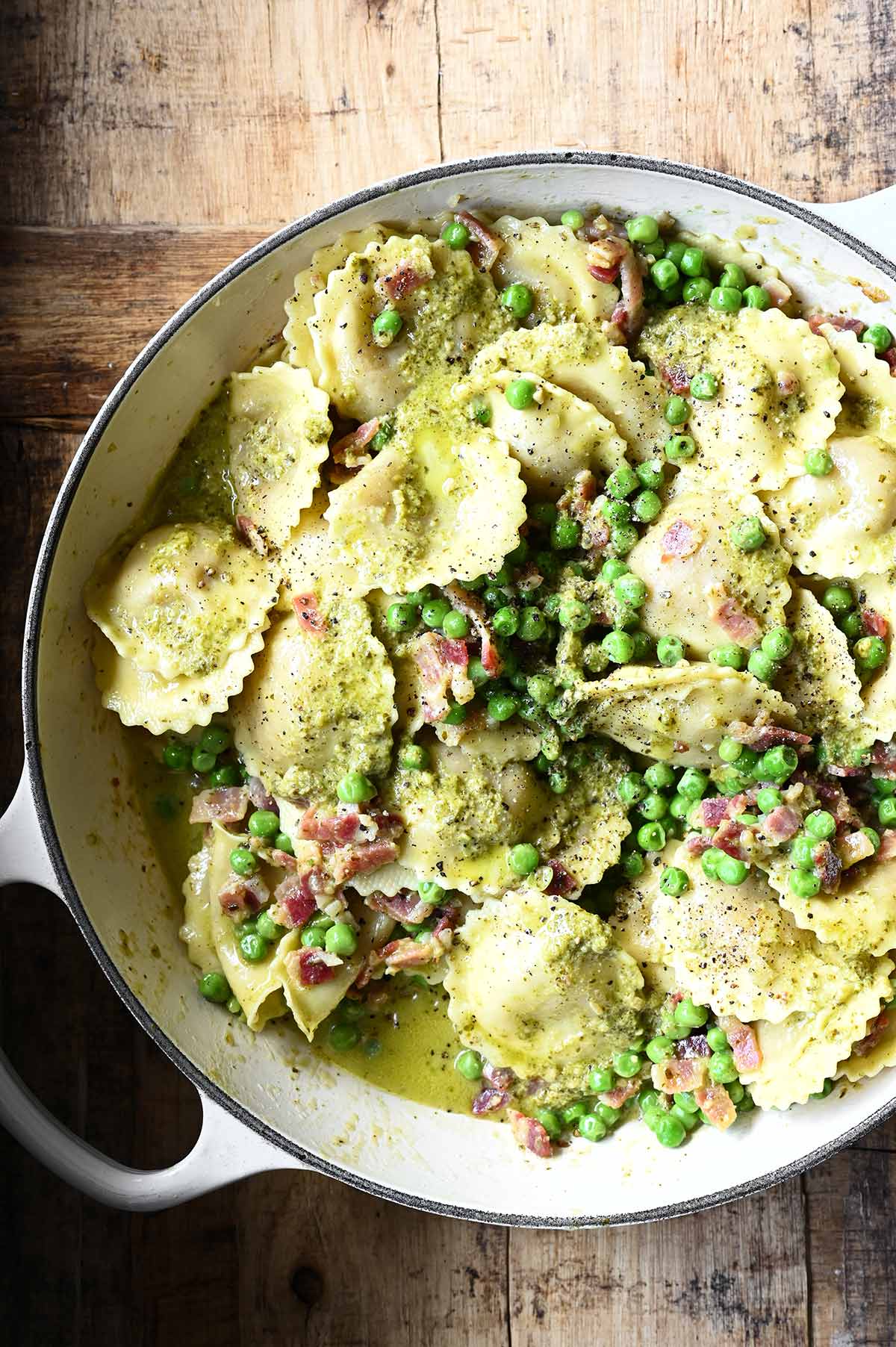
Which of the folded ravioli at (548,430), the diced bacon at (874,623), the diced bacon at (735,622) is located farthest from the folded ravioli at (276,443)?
the diced bacon at (874,623)

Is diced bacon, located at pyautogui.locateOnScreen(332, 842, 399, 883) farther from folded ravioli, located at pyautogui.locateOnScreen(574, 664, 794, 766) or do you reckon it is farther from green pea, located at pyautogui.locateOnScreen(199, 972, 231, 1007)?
folded ravioli, located at pyautogui.locateOnScreen(574, 664, 794, 766)

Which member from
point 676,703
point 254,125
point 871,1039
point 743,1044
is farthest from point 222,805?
point 254,125

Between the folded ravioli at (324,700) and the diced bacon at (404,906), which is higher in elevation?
the folded ravioli at (324,700)

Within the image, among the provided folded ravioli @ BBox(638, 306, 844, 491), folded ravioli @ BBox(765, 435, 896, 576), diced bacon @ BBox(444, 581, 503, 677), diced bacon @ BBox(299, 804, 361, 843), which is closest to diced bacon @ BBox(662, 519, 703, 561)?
folded ravioli @ BBox(638, 306, 844, 491)

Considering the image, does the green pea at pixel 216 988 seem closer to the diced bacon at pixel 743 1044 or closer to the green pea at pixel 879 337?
the diced bacon at pixel 743 1044

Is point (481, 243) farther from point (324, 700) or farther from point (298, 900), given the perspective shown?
point (298, 900)

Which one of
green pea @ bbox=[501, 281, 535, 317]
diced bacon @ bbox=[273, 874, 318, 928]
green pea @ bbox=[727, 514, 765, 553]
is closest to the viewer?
green pea @ bbox=[727, 514, 765, 553]
